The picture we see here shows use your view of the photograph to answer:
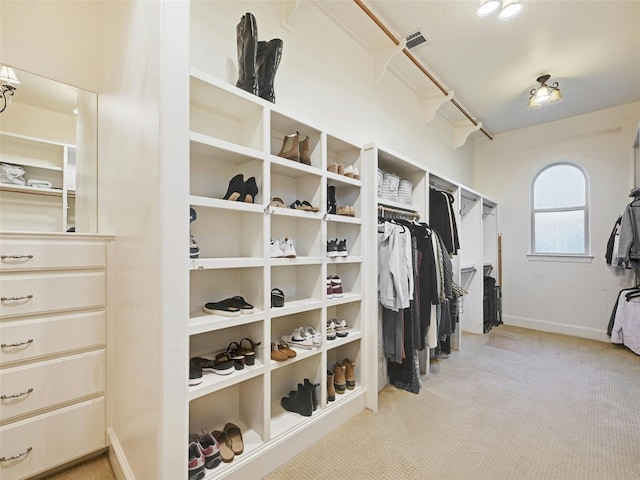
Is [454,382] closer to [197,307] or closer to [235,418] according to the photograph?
[235,418]

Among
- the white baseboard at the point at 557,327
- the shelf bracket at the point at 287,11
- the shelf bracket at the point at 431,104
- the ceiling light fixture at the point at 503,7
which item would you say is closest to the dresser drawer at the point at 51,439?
the shelf bracket at the point at 287,11

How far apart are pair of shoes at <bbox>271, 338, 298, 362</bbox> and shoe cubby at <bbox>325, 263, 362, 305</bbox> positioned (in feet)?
1.81

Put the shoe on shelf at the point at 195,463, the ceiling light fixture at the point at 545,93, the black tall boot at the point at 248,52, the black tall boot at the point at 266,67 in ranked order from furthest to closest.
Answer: the ceiling light fixture at the point at 545,93, the black tall boot at the point at 266,67, the black tall boot at the point at 248,52, the shoe on shelf at the point at 195,463

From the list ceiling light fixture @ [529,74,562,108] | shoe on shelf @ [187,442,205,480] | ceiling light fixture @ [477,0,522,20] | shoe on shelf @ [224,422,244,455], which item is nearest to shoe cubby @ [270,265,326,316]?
shoe on shelf @ [224,422,244,455]

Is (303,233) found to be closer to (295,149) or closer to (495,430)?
(295,149)

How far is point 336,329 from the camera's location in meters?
2.07

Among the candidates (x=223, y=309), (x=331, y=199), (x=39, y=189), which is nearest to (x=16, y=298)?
(x=39, y=189)

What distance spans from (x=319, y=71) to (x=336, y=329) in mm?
1922

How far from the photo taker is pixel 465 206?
4082 millimetres

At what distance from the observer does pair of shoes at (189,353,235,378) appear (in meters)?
1.42

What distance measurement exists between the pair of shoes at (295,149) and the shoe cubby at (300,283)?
26.2 inches

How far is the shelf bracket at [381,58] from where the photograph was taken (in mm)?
2592

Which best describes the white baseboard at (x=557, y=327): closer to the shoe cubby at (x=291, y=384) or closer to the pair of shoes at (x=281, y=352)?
the shoe cubby at (x=291, y=384)

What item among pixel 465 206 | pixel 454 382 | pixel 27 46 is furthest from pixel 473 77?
pixel 27 46
